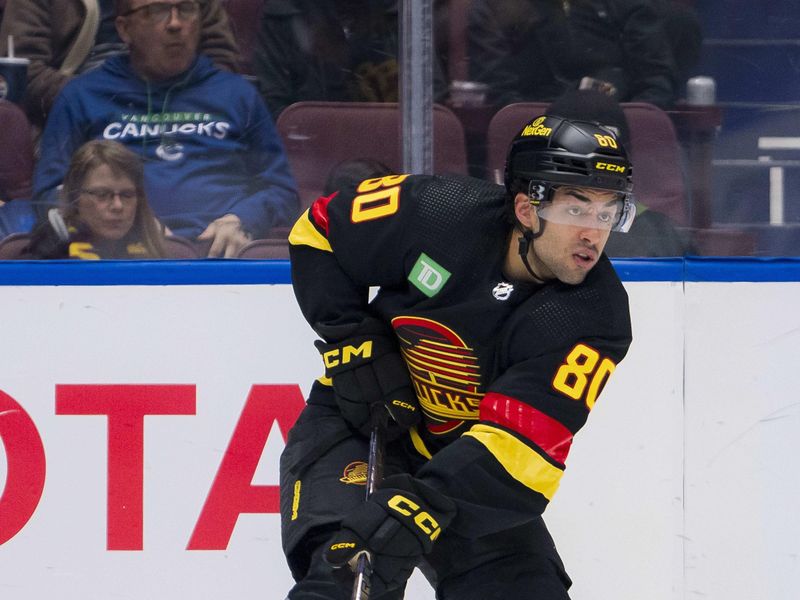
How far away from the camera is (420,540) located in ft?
6.93

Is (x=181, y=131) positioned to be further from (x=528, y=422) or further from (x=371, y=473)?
(x=528, y=422)

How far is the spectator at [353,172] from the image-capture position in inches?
120

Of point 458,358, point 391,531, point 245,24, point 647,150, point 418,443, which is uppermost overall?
point 245,24

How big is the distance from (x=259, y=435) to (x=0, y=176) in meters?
0.84

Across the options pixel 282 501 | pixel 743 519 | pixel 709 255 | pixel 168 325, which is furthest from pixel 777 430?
pixel 168 325

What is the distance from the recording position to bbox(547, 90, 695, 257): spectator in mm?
3031

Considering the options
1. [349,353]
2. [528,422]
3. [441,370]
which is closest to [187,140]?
[349,353]

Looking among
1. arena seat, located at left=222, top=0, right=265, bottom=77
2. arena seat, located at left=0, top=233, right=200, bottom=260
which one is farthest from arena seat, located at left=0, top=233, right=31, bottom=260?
arena seat, located at left=222, top=0, right=265, bottom=77

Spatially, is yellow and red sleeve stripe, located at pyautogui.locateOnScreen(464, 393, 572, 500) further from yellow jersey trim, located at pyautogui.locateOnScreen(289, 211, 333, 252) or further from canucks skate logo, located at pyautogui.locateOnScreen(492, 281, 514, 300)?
yellow jersey trim, located at pyautogui.locateOnScreen(289, 211, 333, 252)

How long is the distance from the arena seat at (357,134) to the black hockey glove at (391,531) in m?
1.09

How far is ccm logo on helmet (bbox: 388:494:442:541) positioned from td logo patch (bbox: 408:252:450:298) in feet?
1.39

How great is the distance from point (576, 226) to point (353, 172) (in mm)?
912

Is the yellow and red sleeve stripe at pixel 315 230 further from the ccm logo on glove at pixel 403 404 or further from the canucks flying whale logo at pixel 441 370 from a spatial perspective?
the ccm logo on glove at pixel 403 404

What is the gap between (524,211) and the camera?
7.63ft
